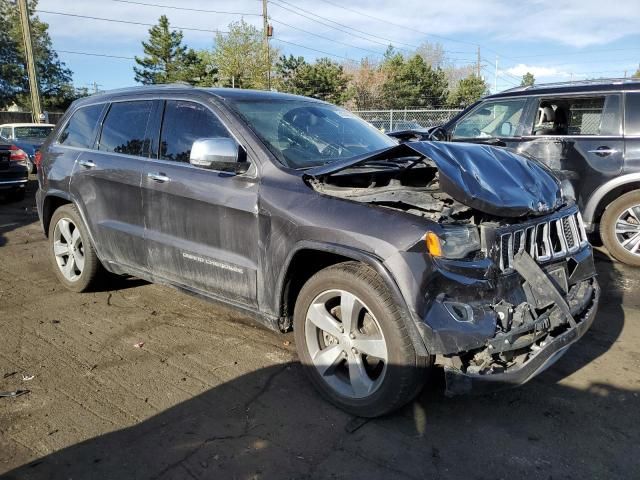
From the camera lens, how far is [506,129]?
697 centimetres

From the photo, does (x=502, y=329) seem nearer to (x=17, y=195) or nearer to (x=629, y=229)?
(x=629, y=229)

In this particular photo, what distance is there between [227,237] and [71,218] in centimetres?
229

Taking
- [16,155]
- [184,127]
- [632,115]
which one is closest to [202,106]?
[184,127]

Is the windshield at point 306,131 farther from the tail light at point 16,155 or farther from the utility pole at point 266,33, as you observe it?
the utility pole at point 266,33

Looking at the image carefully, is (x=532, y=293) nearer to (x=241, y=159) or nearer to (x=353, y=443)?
(x=353, y=443)

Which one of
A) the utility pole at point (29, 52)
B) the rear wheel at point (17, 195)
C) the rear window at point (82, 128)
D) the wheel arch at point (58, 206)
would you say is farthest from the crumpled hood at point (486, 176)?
the utility pole at point (29, 52)

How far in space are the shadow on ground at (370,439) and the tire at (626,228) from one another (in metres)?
3.36

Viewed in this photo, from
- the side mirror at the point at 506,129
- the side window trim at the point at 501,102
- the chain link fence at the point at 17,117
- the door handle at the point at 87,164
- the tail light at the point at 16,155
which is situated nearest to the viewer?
the door handle at the point at 87,164

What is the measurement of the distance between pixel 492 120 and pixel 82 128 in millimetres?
5180

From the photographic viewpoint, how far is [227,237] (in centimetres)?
353

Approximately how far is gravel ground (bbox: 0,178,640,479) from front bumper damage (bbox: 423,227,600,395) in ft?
1.34

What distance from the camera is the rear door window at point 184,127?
377 centimetres

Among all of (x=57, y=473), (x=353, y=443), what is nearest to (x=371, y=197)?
(x=353, y=443)

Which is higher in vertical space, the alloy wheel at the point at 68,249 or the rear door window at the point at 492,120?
the rear door window at the point at 492,120
